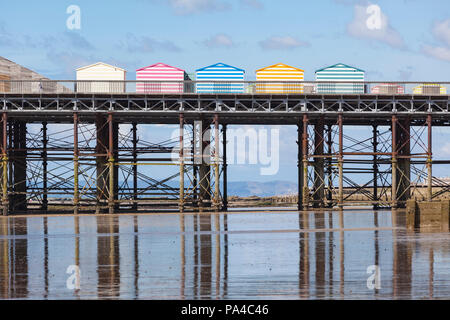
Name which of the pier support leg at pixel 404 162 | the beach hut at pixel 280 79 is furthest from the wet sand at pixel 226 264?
the pier support leg at pixel 404 162

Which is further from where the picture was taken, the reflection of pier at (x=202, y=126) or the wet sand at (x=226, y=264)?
the reflection of pier at (x=202, y=126)

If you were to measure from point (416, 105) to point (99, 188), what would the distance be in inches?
1100

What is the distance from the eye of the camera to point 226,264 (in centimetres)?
2166

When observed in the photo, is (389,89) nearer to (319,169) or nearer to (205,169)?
(319,169)

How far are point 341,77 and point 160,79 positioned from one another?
15242 mm

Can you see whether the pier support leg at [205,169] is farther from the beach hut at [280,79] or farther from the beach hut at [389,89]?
the beach hut at [389,89]

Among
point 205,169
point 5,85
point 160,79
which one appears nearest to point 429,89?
point 205,169

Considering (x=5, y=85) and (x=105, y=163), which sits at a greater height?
(x=5, y=85)

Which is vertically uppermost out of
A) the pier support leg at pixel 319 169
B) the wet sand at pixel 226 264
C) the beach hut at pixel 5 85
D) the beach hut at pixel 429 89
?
the beach hut at pixel 5 85

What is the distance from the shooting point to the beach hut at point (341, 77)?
58.9 meters

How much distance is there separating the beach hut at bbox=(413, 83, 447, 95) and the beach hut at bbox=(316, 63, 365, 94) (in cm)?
474

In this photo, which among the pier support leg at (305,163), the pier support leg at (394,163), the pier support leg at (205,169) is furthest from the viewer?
the pier support leg at (205,169)

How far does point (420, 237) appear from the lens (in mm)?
30078
